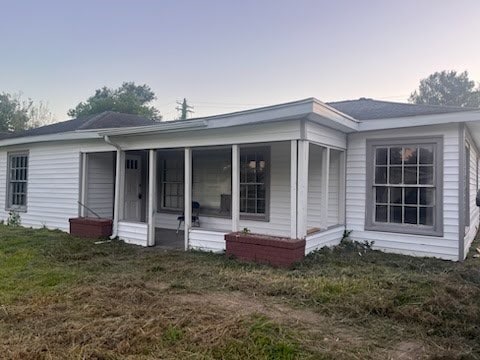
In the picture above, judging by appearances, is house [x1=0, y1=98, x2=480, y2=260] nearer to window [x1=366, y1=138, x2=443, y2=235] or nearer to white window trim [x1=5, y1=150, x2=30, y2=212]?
window [x1=366, y1=138, x2=443, y2=235]

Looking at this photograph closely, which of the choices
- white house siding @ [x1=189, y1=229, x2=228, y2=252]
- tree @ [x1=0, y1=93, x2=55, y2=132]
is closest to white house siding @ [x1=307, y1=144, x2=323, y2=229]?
white house siding @ [x1=189, y1=229, x2=228, y2=252]

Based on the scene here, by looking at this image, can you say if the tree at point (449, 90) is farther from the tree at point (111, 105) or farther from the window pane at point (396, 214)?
the window pane at point (396, 214)

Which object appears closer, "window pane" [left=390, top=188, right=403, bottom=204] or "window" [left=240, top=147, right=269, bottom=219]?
"window pane" [left=390, top=188, right=403, bottom=204]

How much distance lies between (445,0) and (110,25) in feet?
34.6

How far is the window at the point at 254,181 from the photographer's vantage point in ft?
26.9

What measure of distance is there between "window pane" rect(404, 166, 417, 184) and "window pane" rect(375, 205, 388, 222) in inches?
25.9

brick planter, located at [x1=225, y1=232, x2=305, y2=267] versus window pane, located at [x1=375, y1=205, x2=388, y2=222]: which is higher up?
window pane, located at [x1=375, y1=205, x2=388, y2=222]

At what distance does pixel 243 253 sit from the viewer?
600 centimetres

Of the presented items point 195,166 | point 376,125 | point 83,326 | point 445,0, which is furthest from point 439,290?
point 445,0

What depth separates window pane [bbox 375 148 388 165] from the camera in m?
6.83

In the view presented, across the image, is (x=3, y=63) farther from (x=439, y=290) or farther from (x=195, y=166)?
(x=439, y=290)

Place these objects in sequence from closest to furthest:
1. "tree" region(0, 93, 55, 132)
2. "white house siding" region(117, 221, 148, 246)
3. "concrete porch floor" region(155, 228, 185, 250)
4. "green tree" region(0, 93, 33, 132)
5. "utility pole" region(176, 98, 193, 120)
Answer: "concrete porch floor" region(155, 228, 185, 250)
"white house siding" region(117, 221, 148, 246)
"green tree" region(0, 93, 33, 132)
"tree" region(0, 93, 55, 132)
"utility pole" region(176, 98, 193, 120)

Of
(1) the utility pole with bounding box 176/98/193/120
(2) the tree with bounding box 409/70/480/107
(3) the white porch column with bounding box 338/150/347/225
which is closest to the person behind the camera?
(3) the white porch column with bounding box 338/150/347/225

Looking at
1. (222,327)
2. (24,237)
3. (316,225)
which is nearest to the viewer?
(222,327)
